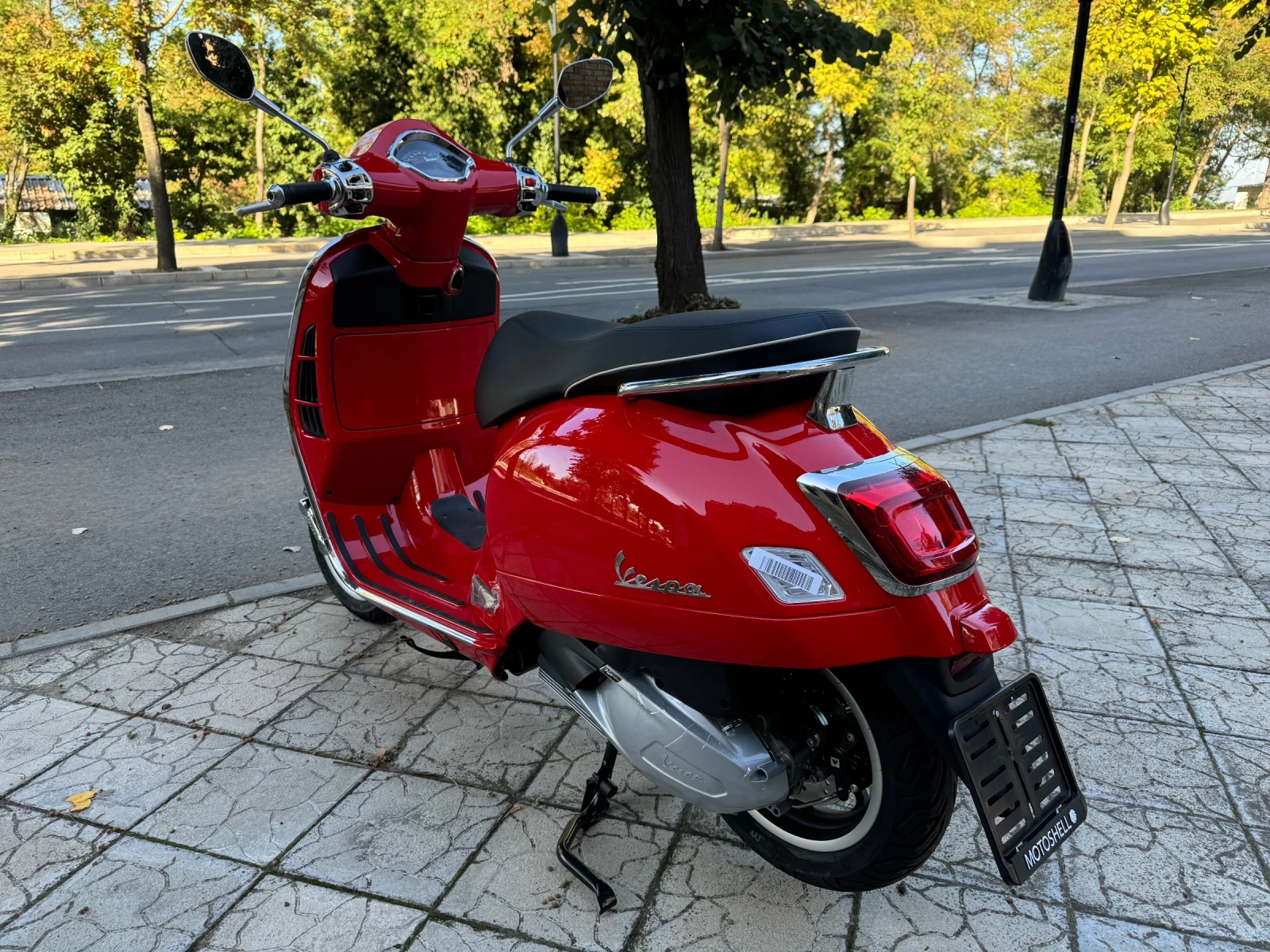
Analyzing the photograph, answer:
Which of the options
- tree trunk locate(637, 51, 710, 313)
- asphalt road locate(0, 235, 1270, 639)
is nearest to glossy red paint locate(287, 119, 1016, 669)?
asphalt road locate(0, 235, 1270, 639)

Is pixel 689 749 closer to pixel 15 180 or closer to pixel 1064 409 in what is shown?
pixel 1064 409

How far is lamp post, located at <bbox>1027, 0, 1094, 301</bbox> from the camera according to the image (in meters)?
10.5

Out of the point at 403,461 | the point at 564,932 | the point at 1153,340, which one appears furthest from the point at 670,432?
the point at 1153,340

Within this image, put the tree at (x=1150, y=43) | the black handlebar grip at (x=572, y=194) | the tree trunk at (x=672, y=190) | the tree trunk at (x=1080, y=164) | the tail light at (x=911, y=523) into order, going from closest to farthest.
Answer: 1. the tail light at (x=911, y=523)
2. the black handlebar grip at (x=572, y=194)
3. the tree trunk at (x=672, y=190)
4. the tree at (x=1150, y=43)
5. the tree trunk at (x=1080, y=164)

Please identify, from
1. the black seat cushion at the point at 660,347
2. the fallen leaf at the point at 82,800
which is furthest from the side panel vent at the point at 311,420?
the fallen leaf at the point at 82,800

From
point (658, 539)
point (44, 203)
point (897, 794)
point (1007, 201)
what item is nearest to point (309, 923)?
point (658, 539)

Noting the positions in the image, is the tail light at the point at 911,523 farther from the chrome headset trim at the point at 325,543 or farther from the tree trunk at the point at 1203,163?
the tree trunk at the point at 1203,163

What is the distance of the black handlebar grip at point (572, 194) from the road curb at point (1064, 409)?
9.67 feet

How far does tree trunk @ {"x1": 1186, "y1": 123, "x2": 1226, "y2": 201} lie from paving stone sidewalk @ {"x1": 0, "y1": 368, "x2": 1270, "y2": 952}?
41.0m

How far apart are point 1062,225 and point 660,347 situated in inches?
432

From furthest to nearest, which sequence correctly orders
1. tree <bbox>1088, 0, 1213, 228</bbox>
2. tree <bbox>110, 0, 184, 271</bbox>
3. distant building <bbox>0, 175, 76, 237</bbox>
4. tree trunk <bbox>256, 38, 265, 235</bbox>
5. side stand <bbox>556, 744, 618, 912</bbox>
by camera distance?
distant building <bbox>0, 175, 76, 237</bbox>
tree trunk <bbox>256, 38, 265, 235</bbox>
tree <bbox>1088, 0, 1213, 228</bbox>
tree <bbox>110, 0, 184, 271</bbox>
side stand <bbox>556, 744, 618, 912</bbox>

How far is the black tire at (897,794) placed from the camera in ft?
6.06

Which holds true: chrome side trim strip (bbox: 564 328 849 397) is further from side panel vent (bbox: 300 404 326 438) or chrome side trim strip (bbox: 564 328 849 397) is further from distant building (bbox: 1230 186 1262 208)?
distant building (bbox: 1230 186 1262 208)

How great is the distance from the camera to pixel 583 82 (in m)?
3.23
